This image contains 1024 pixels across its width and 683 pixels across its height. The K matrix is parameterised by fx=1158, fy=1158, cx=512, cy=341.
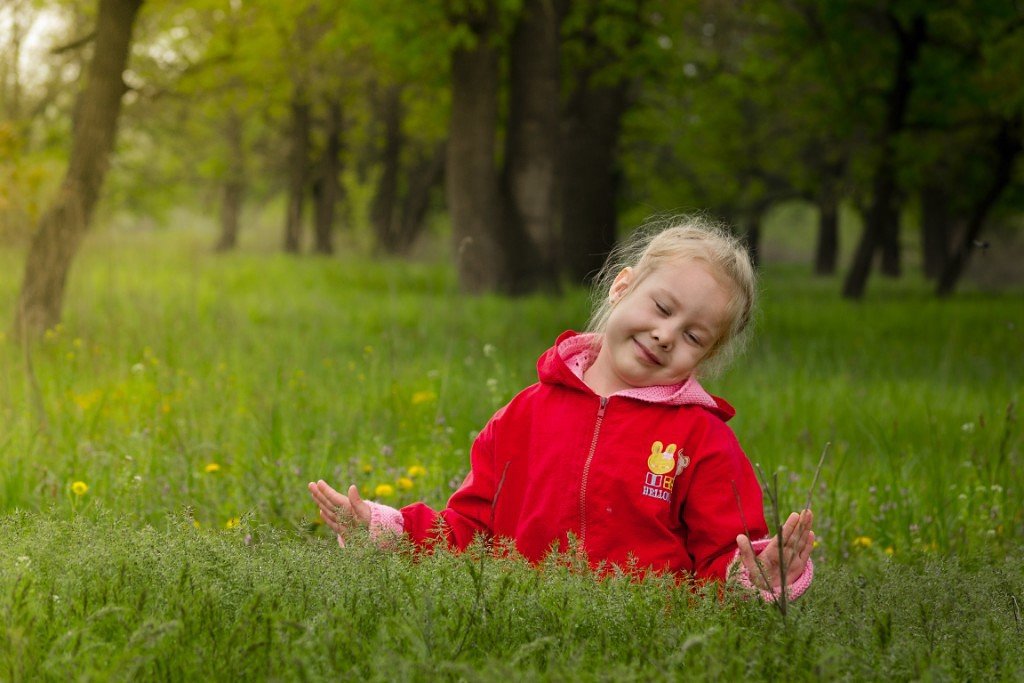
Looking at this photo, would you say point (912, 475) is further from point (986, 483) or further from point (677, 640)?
point (677, 640)

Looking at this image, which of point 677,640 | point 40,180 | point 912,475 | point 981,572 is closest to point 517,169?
point 40,180

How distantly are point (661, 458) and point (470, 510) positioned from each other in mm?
592

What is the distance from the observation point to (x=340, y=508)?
3020 millimetres

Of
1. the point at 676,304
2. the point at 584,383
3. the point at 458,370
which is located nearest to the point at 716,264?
the point at 676,304

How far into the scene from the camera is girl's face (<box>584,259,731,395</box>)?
306 cm

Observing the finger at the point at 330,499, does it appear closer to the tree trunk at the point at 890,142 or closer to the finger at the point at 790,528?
the finger at the point at 790,528

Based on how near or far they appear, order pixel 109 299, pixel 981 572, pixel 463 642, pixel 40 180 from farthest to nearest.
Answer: pixel 40 180, pixel 109 299, pixel 981 572, pixel 463 642

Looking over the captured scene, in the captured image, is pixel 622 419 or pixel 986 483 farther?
pixel 986 483

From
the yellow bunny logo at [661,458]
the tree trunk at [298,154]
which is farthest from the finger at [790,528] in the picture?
the tree trunk at [298,154]

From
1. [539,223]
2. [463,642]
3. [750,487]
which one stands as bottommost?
[463,642]

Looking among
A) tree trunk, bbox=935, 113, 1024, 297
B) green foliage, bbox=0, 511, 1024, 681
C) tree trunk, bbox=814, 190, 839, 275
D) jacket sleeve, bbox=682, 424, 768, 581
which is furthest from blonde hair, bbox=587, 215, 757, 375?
tree trunk, bbox=814, 190, 839, 275

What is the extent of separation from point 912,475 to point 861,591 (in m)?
2.21

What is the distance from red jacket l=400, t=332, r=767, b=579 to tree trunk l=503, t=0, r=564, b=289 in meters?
10.2

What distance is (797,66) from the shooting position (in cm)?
1898
